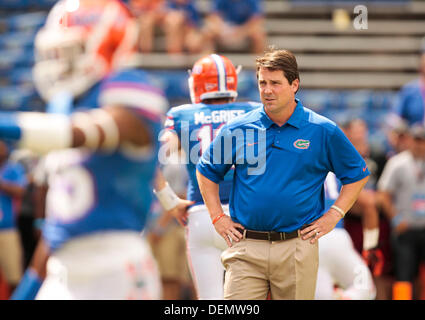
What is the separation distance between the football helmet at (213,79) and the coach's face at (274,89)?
3.27ft

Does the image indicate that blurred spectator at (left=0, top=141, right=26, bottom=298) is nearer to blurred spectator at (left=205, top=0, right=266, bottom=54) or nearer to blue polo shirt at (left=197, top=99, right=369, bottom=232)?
blurred spectator at (left=205, top=0, right=266, bottom=54)

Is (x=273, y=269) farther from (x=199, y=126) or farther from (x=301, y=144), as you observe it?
(x=199, y=126)

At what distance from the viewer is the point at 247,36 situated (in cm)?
1060

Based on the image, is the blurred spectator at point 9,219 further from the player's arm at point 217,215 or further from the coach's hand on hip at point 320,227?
the coach's hand on hip at point 320,227

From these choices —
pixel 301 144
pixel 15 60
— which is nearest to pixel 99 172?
pixel 301 144

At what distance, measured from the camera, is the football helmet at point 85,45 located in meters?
2.71

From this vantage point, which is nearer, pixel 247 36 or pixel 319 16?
pixel 247 36

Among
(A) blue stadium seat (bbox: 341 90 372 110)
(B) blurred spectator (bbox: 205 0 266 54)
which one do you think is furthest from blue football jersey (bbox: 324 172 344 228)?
(A) blue stadium seat (bbox: 341 90 372 110)

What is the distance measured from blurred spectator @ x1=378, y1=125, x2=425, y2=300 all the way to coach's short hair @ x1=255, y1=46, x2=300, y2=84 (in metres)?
3.65

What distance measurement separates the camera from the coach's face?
344 centimetres

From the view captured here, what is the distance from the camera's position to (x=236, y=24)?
10.6 meters

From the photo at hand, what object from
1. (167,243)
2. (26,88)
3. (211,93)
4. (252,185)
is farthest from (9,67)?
(252,185)
